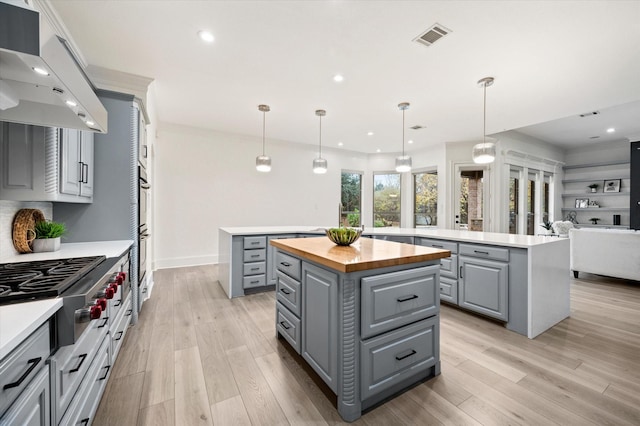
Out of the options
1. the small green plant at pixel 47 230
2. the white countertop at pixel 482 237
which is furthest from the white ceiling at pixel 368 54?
the white countertop at pixel 482 237

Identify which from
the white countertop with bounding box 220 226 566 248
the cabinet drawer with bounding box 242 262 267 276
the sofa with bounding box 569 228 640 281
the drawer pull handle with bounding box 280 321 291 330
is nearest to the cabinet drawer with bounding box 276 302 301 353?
the drawer pull handle with bounding box 280 321 291 330

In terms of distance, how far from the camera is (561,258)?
2.74 m

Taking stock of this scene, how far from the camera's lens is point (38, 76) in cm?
A: 98

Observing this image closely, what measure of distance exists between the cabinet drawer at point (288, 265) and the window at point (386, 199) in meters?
5.72

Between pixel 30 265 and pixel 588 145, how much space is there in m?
10.7

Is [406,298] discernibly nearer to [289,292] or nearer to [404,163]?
[289,292]

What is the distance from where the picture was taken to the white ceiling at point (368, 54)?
6.96 ft

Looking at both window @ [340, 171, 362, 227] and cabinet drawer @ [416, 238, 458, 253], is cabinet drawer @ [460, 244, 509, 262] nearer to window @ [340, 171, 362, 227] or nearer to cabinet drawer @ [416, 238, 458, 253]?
cabinet drawer @ [416, 238, 458, 253]

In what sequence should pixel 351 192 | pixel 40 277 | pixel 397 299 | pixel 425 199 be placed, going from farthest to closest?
pixel 351 192
pixel 425 199
pixel 397 299
pixel 40 277

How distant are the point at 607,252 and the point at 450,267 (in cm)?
321

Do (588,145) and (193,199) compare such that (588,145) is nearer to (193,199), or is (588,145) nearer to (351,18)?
(351,18)

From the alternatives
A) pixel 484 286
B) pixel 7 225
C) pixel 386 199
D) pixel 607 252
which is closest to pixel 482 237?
pixel 484 286

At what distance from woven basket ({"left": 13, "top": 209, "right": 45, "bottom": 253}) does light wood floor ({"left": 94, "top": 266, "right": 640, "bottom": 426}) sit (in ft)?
3.49

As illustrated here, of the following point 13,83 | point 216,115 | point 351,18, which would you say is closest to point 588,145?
point 351,18
